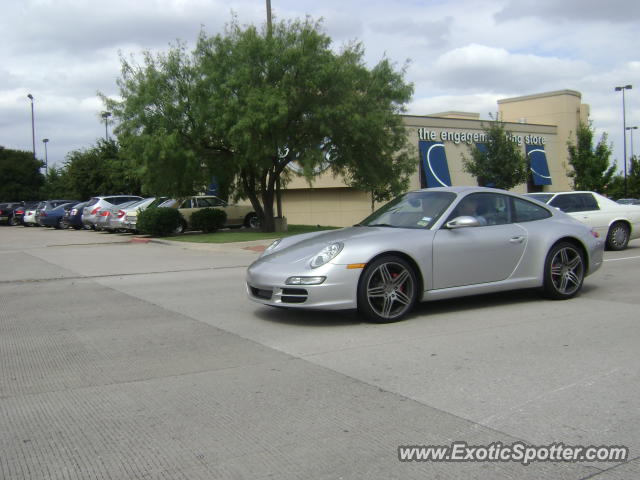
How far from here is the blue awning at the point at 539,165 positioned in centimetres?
4778

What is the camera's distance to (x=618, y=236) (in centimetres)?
1505

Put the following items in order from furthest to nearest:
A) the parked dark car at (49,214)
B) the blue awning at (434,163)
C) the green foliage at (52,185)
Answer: the green foliage at (52,185)
the blue awning at (434,163)
the parked dark car at (49,214)

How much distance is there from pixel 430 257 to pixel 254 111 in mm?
14636

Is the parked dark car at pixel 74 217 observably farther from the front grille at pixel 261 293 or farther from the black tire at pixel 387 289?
the black tire at pixel 387 289

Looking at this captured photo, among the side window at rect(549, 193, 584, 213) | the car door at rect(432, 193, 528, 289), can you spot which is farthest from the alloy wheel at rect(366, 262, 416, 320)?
the side window at rect(549, 193, 584, 213)

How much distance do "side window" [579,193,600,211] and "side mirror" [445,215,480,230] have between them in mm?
9123

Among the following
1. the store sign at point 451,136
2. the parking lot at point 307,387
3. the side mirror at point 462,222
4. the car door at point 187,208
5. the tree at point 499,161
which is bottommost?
the parking lot at point 307,387

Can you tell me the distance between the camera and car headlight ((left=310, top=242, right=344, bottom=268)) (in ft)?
22.2

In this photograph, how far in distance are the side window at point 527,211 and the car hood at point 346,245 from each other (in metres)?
1.54

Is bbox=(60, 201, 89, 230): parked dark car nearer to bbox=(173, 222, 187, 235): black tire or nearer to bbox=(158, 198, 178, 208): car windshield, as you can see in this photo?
bbox=(158, 198, 178, 208): car windshield

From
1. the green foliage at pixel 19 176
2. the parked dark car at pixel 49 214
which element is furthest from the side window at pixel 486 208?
the green foliage at pixel 19 176

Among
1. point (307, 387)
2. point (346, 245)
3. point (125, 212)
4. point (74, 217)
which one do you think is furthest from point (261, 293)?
point (74, 217)

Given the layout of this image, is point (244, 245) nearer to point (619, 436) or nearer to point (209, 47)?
point (209, 47)

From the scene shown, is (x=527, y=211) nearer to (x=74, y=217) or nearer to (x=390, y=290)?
(x=390, y=290)
